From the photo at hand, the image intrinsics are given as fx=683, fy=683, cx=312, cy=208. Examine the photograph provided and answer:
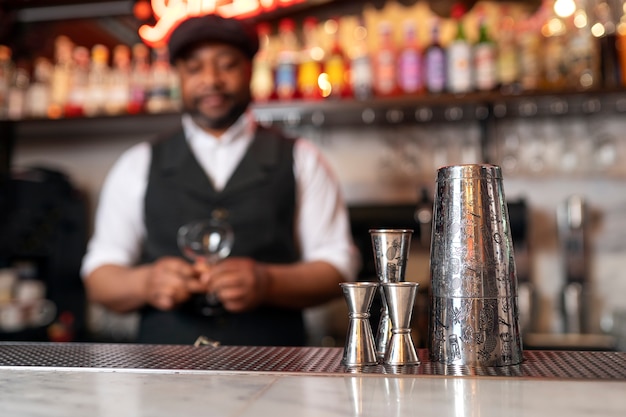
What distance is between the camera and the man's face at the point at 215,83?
1.89 metres

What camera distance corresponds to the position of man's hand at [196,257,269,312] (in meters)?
1.54

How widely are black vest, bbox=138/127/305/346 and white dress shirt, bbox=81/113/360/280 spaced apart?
3 cm

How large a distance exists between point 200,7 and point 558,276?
183cm

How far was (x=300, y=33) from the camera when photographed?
9.82 feet

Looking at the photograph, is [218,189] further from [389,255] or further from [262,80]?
[389,255]

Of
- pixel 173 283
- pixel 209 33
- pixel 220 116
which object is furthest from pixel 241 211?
pixel 209 33

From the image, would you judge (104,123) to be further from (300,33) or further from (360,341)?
(360,341)

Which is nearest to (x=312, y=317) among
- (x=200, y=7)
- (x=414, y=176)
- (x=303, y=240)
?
(x=414, y=176)

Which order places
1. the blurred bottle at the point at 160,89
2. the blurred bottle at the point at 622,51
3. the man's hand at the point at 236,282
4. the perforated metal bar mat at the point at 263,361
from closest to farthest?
the perforated metal bar mat at the point at 263,361
the man's hand at the point at 236,282
the blurred bottle at the point at 622,51
the blurred bottle at the point at 160,89

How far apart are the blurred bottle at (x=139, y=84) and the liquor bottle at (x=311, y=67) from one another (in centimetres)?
66

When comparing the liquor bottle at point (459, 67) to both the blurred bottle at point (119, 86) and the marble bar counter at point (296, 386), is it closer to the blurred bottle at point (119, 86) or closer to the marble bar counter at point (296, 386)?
the blurred bottle at point (119, 86)

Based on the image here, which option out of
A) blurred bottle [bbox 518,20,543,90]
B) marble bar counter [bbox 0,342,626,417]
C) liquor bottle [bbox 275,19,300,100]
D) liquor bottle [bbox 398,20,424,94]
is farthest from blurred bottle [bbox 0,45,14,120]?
marble bar counter [bbox 0,342,626,417]

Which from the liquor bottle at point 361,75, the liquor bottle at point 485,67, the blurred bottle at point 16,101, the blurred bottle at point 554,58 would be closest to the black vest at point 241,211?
the liquor bottle at point 361,75

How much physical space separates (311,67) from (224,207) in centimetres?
99
